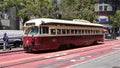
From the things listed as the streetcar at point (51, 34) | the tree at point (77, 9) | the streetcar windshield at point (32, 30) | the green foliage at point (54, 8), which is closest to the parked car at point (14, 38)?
the streetcar at point (51, 34)

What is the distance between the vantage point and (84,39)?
36.8 m

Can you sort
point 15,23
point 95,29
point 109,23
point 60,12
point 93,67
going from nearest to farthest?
1. point 93,67
2. point 95,29
3. point 15,23
4. point 60,12
5. point 109,23

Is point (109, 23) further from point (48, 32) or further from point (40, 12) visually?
point (48, 32)

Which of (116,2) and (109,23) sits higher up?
(116,2)

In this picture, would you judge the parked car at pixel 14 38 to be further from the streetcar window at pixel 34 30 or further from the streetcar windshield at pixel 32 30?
the streetcar window at pixel 34 30

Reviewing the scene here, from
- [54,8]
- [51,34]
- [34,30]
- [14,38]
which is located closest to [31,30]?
[34,30]

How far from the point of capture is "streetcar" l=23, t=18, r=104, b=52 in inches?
1101

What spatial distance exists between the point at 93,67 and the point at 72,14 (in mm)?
38260

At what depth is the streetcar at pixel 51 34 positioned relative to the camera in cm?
2795

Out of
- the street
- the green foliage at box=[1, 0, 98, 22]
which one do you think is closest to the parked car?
the green foliage at box=[1, 0, 98, 22]

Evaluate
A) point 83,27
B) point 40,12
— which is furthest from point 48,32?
point 40,12

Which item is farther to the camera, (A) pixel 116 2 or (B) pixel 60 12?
(A) pixel 116 2

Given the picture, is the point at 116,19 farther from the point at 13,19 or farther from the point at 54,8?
the point at 54,8

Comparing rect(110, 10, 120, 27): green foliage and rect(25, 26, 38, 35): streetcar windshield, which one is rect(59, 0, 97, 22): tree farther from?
rect(110, 10, 120, 27): green foliage
